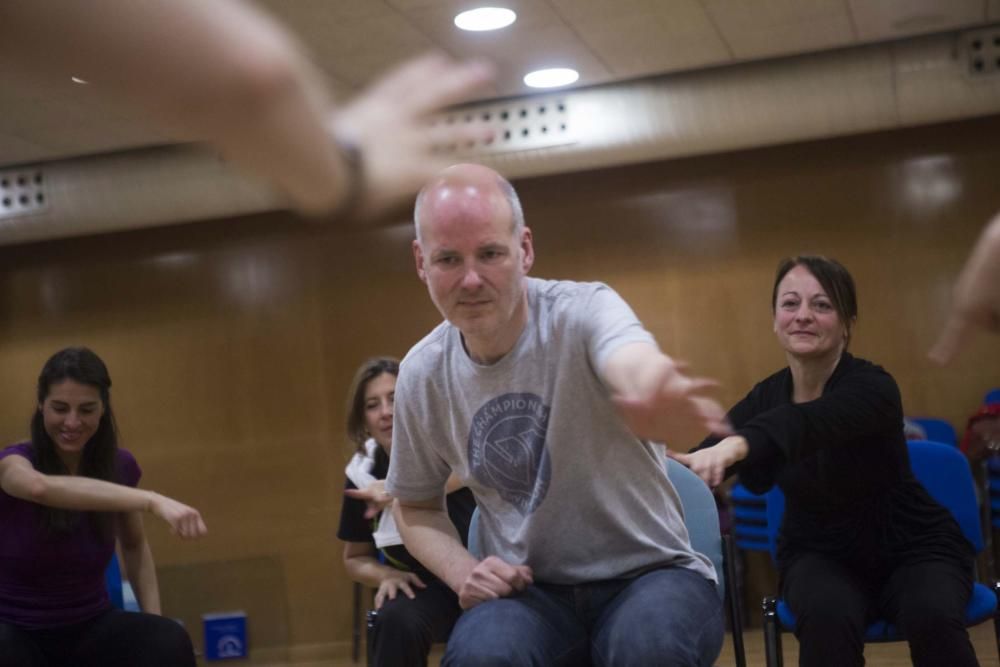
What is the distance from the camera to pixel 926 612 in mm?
3098

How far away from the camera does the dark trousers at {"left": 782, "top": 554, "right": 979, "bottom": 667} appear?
3.09m

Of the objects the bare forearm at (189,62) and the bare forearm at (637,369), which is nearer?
the bare forearm at (189,62)

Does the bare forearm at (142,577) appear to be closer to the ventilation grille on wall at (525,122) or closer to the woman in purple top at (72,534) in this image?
the woman in purple top at (72,534)

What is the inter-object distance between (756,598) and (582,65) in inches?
126

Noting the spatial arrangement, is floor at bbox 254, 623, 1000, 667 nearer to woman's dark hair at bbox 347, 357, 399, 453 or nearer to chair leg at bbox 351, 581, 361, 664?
chair leg at bbox 351, 581, 361, 664

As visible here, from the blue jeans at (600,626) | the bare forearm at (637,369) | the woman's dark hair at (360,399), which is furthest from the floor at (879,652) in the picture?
the bare forearm at (637,369)

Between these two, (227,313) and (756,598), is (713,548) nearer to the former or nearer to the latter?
(756,598)

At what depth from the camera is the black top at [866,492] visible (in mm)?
3273

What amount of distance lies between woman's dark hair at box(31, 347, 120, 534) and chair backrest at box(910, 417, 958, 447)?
168 inches

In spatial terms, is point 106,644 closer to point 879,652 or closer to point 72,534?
point 72,534

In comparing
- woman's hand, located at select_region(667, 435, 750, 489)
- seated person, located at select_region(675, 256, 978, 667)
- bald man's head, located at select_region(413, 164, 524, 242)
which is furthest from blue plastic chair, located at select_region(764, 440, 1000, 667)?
bald man's head, located at select_region(413, 164, 524, 242)

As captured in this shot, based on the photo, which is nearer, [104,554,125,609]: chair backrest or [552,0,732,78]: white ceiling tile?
[104,554,125,609]: chair backrest

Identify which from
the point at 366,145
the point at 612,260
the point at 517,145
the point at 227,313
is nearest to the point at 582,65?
the point at 517,145

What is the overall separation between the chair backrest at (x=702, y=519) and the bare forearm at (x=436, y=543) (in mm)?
648
